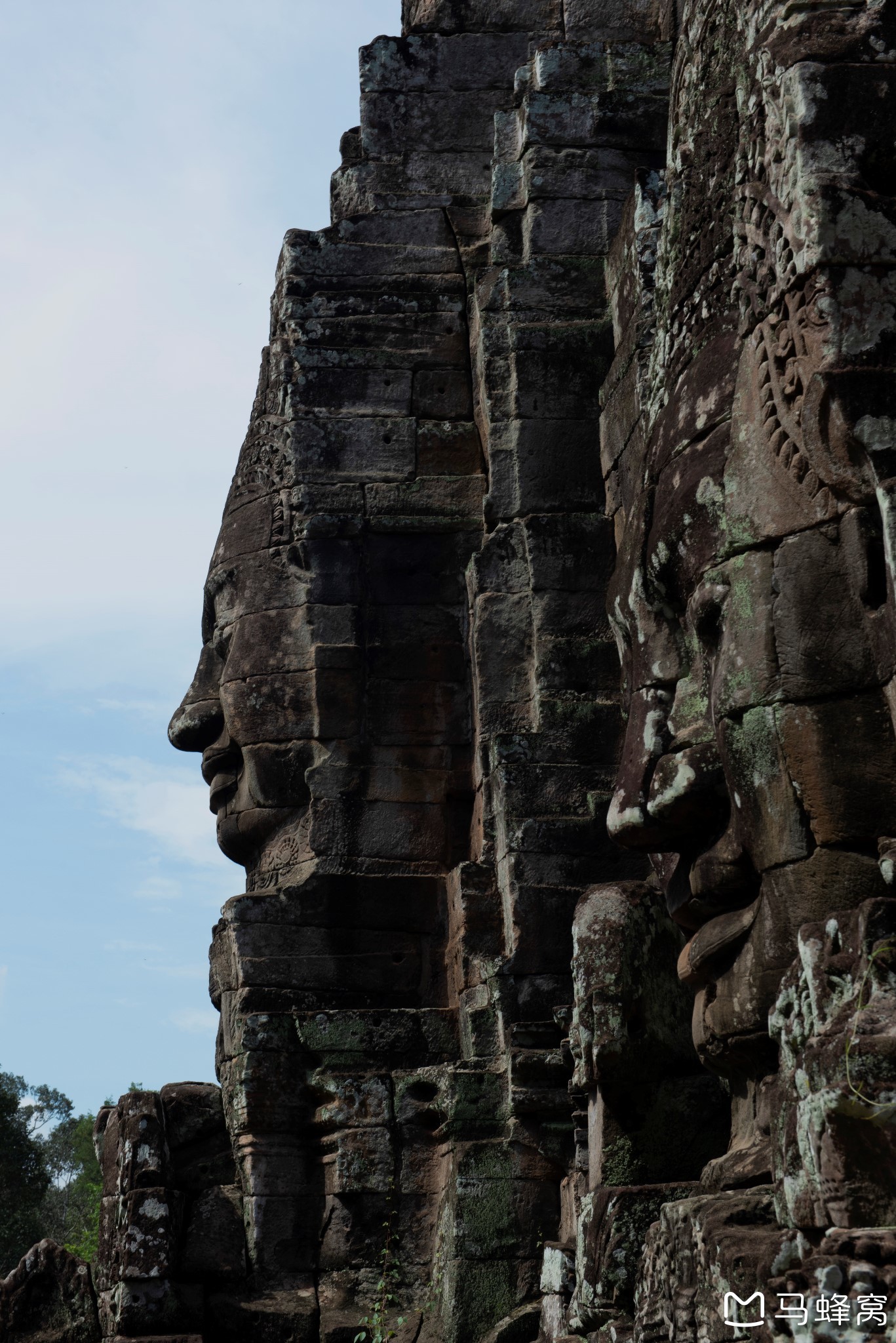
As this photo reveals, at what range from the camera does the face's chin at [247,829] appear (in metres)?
9.76

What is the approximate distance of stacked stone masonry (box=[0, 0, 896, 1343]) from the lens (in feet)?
15.4

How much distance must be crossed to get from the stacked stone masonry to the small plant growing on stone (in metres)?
0.03

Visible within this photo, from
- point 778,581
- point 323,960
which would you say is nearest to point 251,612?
point 323,960

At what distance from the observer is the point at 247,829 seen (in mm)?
9867

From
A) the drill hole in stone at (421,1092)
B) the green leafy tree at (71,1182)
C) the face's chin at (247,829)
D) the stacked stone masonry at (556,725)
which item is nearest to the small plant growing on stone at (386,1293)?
the stacked stone masonry at (556,725)

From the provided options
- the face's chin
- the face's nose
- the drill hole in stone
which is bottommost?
the drill hole in stone

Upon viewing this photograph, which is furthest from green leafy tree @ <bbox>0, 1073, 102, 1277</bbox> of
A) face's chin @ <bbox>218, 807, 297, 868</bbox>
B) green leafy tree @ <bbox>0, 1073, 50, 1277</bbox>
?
face's chin @ <bbox>218, 807, 297, 868</bbox>

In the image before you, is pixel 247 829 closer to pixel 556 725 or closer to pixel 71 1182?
pixel 556 725

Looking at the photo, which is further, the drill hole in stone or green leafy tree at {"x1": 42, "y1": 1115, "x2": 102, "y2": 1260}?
green leafy tree at {"x1": 42, "y1": 1115, "x2": 102, "y2": 1260}

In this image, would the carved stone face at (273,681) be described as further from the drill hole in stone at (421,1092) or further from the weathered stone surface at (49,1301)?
the weathered stone surface at (49,1301)

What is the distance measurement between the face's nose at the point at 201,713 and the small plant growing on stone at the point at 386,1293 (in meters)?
2.83

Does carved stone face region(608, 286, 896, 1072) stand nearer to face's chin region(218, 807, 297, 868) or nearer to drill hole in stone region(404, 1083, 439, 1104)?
drill hole in stone region(404, 1083, 439, 1104)

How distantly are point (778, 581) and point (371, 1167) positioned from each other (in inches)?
190

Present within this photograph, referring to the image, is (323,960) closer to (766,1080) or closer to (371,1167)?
(371,1167)
